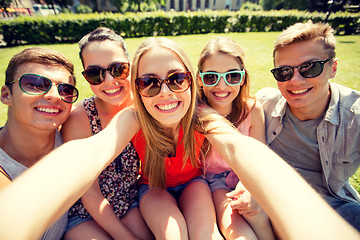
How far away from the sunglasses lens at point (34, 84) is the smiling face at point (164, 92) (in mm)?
985

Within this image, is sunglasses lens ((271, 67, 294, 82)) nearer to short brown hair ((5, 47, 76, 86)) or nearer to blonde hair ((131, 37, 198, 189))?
blonde hair ((131, 37, 198, 189))

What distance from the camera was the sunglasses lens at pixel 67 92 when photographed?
6.56 feet

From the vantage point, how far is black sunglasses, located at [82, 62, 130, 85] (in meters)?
2.18

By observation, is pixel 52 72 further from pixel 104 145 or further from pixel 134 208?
pixel 134 208

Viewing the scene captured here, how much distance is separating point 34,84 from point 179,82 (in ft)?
4.85

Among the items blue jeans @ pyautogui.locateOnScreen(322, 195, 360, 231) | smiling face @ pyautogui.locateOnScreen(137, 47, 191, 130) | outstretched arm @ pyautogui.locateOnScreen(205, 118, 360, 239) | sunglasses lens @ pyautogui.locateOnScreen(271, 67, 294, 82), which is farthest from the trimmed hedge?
blue jeans @ pyautogui.locateOnScreen(322, 195, 360, 231)

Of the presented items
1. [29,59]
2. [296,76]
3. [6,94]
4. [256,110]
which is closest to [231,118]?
[256,110]

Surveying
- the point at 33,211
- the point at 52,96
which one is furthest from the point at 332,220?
the point at 52,96

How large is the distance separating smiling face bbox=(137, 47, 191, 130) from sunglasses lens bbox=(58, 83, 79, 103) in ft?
2.81

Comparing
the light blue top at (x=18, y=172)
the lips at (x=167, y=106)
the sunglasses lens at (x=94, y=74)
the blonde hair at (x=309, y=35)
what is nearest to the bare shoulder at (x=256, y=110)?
the blonde hair at (x=309, y=35)

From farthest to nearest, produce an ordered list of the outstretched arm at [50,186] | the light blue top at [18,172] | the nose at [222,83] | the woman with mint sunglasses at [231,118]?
1. the nose at [222,83]
2. the woman with mint sunglasses at [231,118]
3. the light blue top at [18,172]
4. the outstretched arm at [50,186]

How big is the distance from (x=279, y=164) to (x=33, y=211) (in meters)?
1.43

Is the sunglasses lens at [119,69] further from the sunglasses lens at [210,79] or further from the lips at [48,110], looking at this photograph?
the sunglasses lens at [210,79]

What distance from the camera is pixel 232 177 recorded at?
95.1 inches
